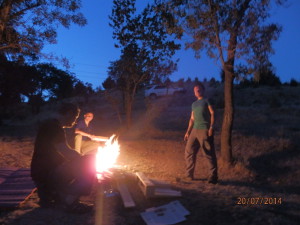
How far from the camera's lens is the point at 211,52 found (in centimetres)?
742

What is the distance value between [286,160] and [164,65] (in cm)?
610

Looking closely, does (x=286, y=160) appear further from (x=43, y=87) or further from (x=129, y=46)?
(x=43, y=87)

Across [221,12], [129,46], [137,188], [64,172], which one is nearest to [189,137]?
[137,188]

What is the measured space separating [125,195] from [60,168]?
1.13m

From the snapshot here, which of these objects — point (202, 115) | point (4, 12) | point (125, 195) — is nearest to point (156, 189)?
point (125, 195)

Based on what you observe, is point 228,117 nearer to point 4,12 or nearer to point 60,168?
point 60,168

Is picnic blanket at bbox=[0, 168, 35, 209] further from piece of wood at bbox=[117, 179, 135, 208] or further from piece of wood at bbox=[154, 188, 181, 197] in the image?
piece of wood at bbox=[154, 188, 181, 197]

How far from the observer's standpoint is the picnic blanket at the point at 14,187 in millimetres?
4711

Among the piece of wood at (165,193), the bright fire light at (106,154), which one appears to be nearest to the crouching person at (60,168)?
the piece of wood at (165,193)

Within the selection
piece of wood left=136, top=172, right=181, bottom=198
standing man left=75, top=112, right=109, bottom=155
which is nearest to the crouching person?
piece of wood left=136, top=172, right=181, bottom=198

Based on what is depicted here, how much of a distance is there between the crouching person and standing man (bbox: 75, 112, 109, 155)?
6.60 ft
